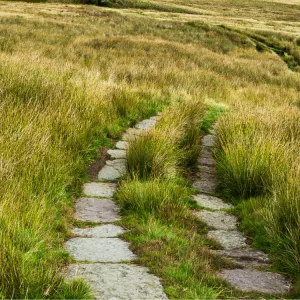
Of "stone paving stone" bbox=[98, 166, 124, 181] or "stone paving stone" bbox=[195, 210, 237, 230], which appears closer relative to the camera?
"stone paving stone" bbox=[195, 210, 237, 230]

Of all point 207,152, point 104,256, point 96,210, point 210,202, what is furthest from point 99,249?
point 207,152

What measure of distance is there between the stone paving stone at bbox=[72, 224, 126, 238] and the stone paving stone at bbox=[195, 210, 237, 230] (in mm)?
855

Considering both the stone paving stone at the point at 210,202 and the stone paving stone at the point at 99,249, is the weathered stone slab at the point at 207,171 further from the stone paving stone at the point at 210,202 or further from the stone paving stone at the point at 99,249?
the stone paving stone at the point at 99,249

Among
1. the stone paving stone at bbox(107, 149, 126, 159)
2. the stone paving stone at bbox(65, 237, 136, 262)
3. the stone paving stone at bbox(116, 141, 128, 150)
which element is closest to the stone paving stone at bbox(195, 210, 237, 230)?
the stone paving stone at bbox(65, 237, 136, 262)

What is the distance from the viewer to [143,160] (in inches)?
201

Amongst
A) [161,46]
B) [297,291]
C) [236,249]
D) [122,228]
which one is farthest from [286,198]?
[161,46]

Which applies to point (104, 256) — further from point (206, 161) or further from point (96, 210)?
point (206, 161)

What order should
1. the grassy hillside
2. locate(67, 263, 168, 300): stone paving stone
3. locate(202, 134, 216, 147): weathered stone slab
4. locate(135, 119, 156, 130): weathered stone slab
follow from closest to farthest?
locate(67, 263, 168, 300): stone paving stone < the grassy hillside < locate(202, 134, 216, 147): weathered stone slab < locate(135, 119, 156, 130): weathered stone slab

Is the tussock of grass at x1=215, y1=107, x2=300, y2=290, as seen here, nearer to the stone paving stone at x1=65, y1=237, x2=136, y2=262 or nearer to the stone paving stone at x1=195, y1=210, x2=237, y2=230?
the stone paving stone at x1=195, y1=210, x2=237, y2=230

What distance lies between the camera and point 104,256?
3188 mm

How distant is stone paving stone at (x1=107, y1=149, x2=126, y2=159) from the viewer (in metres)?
5.96

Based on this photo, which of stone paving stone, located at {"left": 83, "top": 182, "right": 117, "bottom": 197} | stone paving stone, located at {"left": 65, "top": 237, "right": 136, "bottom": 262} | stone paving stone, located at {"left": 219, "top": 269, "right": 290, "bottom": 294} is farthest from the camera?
stone paving stone, located at {"left": 83, "top": 182, "right": 117, "bottom": 197}

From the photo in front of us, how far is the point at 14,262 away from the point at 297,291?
66.0 inches

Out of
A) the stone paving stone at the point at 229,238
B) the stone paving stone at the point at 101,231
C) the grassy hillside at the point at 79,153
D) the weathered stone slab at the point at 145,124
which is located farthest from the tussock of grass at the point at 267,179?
the weathered stone slab at the point at 145,124
